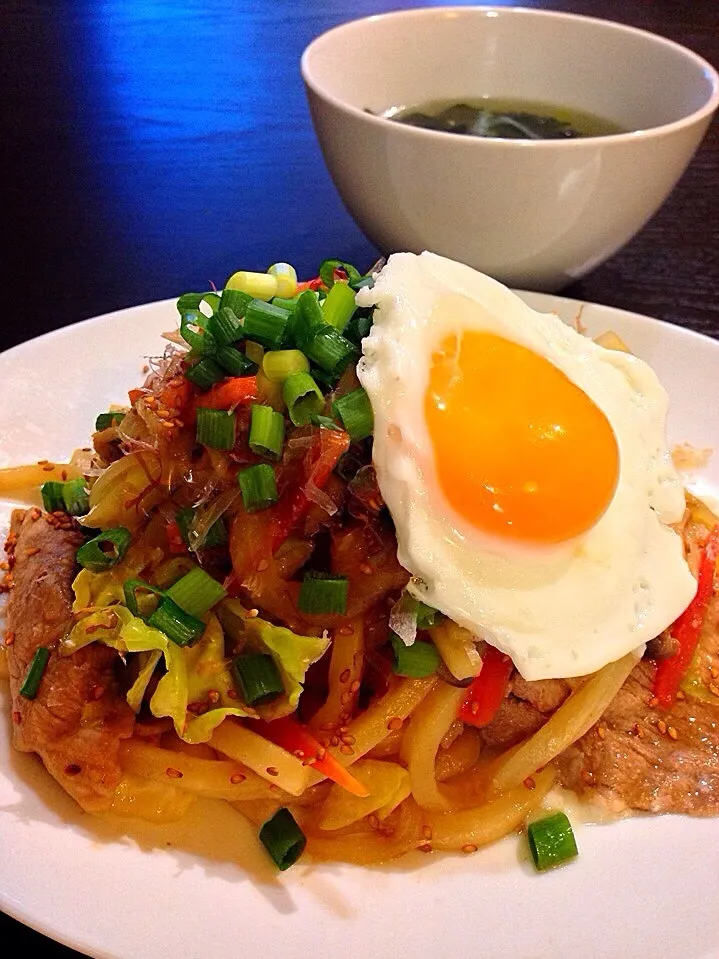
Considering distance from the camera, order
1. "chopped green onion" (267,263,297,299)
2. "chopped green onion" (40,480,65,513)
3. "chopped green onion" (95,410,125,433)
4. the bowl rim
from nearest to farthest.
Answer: "chopped green onion" (267,263,297,299)
"chopped green onion" (95,410,125,433)
"chopped green onion" (40,480,65,513)
the bowl rim

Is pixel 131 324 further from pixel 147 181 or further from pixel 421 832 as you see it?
pixel 421 832

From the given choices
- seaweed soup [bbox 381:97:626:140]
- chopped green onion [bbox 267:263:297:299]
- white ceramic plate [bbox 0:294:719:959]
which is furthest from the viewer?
seaweed soup [bbox 381:97:626:140]

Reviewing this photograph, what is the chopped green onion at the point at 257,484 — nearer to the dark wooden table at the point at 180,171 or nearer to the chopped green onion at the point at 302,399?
the chopped green onion at the point at 302,399

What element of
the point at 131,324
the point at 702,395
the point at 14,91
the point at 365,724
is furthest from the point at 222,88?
the point at 365,724

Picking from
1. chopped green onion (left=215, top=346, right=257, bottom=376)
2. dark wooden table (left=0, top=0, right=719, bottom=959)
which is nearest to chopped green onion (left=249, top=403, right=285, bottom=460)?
chopped green onion (left=215, top=346, right=257, bottom=376)

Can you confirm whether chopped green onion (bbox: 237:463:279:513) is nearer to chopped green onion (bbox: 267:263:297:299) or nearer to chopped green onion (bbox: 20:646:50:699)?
chopped green onion (bbox: 267:263:297:299)

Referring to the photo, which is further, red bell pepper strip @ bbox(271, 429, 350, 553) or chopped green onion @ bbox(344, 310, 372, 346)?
chopped green onion @ bbox(344, 310, 372, 346)

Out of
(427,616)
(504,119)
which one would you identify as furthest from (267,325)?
(504,119)

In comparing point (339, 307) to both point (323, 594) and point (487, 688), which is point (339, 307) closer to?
point (323, 594)
